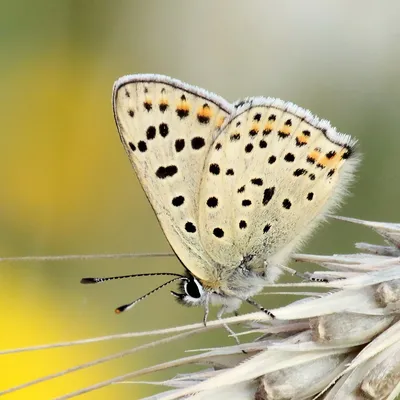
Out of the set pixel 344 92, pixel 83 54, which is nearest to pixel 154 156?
pixel 344 92

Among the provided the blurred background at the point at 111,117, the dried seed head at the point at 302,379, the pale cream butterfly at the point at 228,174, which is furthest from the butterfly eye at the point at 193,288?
the blurred background at the point at 111,117

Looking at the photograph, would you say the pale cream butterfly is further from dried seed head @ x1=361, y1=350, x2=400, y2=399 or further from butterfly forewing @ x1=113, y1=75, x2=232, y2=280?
dried seed head @ x1=361, y1=350, x2=400, y2=399

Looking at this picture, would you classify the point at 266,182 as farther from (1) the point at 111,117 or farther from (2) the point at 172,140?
(1) the point at 111,117

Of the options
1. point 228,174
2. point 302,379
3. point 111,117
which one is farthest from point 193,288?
point 111,117

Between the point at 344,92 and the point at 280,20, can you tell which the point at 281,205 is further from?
the point at 280,20

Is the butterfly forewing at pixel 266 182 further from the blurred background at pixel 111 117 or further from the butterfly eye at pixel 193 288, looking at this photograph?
the blurred background at pixel 111 117

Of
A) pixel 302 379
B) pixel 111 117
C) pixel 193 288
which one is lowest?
pixel 111 117
